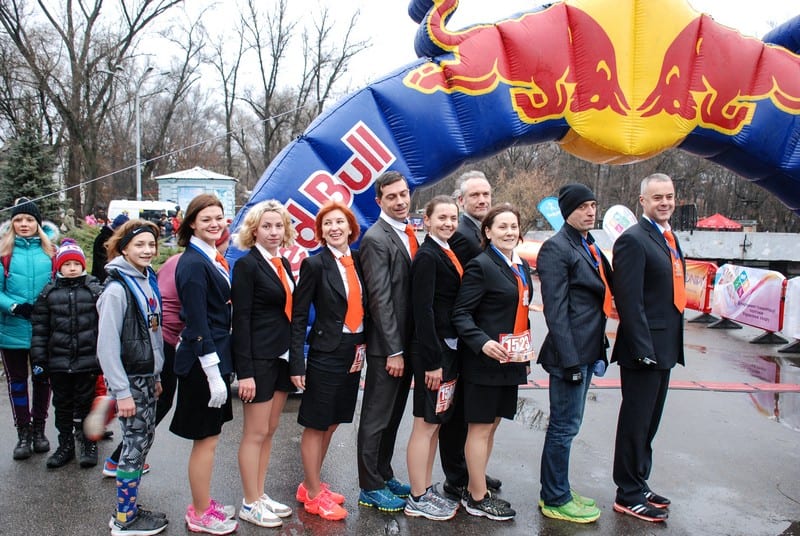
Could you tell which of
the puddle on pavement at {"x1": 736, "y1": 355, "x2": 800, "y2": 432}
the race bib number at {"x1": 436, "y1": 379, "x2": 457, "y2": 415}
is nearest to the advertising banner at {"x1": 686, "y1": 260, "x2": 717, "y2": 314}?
the puddle on pavement at {"x1": 736, "y1": 355, "x2": 800, "y2": 432}

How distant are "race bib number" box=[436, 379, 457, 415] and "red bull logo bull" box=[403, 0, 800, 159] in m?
2.79

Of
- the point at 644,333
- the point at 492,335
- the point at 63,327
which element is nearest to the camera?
the point at 492,335

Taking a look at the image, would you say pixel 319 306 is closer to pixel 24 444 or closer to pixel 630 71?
pixel 24 444

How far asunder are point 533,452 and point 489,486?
853mm

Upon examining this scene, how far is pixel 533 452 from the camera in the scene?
478 cm

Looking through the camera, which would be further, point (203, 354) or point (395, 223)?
point (395, 223)

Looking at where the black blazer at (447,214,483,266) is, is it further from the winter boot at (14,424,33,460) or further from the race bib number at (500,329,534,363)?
the winter boot at (14,424,33,460)

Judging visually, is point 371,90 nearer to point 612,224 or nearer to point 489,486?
point 489,486

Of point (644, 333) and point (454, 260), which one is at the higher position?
point (454, 260)

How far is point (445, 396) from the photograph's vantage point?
3582 millimetres

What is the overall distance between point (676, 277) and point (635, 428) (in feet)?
3.23

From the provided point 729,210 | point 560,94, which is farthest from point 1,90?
point 729,210

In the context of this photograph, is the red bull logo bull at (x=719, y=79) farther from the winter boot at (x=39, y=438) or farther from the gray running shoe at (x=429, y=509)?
the winter boot at (x=39, y=438)

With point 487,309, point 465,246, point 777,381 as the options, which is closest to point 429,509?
point 487,309
